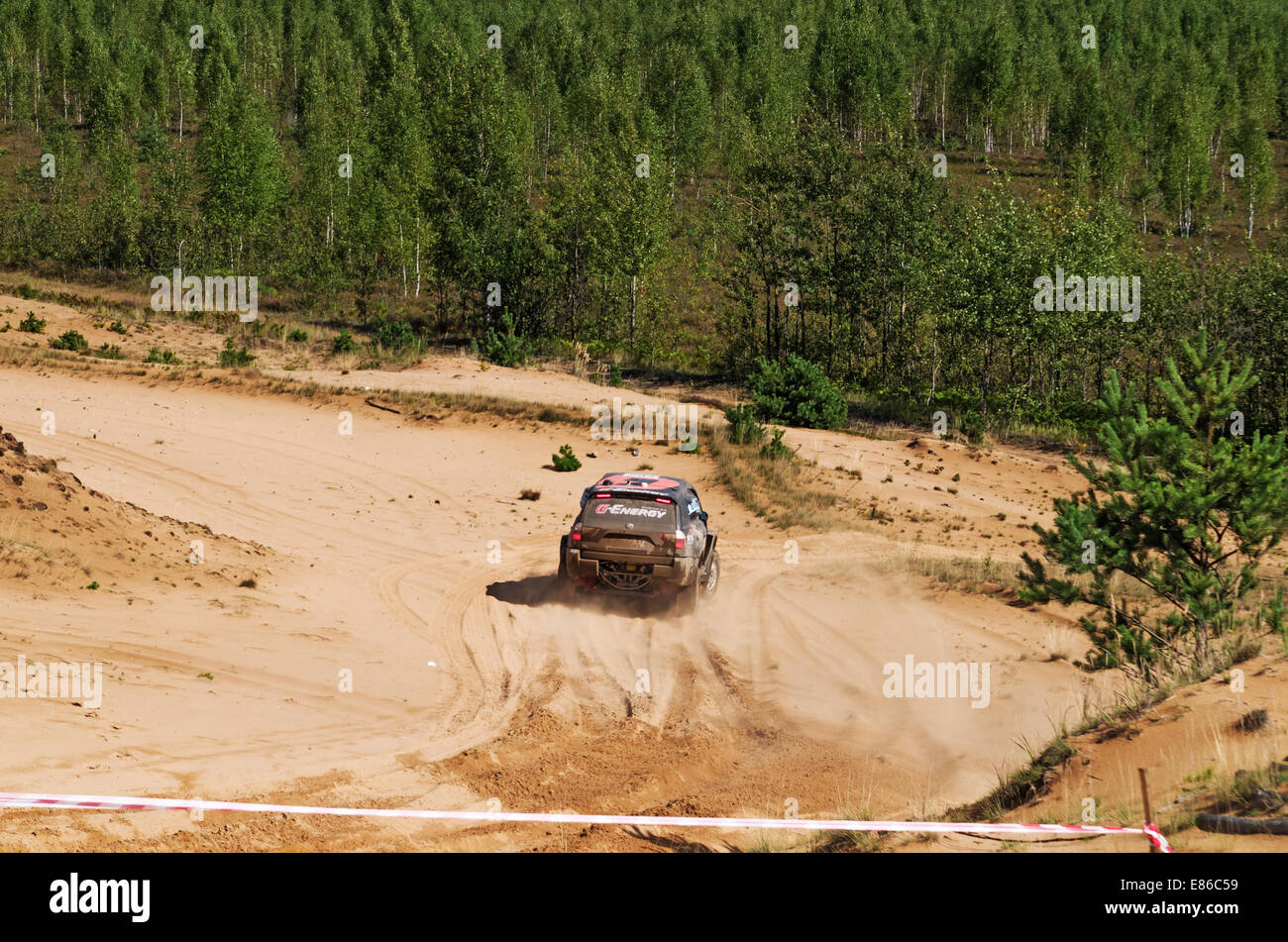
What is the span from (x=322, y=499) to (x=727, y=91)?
76815mm

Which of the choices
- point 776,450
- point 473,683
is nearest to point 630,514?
point 473,683

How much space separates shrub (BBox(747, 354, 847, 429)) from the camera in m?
32.1

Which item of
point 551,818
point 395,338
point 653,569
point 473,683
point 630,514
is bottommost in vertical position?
point 473,683

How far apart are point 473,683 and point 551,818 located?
5293 mm

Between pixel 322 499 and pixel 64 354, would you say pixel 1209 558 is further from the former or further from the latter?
pixel 64 354

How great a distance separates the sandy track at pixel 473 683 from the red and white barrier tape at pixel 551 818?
0.15 meters

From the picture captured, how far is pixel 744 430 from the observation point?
27.4 meters

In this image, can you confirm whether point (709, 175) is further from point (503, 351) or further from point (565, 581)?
point (565, 581)

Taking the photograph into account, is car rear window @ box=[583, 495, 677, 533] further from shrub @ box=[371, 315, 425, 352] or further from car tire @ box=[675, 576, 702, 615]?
shrub @ box=[371, 315, 425, 352]

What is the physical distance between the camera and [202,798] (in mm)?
8836

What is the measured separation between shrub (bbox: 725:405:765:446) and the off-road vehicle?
11.9 metres

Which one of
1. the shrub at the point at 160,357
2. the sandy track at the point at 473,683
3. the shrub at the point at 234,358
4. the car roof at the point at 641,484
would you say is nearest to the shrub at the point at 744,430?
the sandy track at the point at 473,683

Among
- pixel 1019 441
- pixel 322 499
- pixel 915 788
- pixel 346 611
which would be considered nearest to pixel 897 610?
pixel 915 788

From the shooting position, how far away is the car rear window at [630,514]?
49.1 feet
